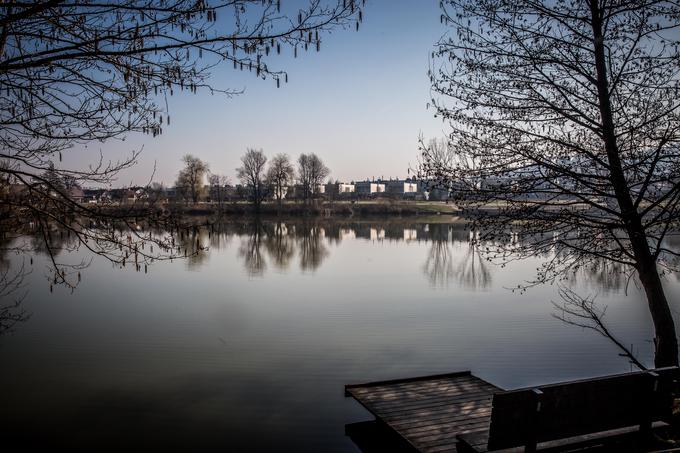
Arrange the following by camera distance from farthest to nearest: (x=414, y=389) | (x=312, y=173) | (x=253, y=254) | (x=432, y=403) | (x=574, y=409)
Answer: (x=312, y=173) < (x=253, y=254) < (x=414, y=389) < (x=432, y=403) < (x=574, y=409)

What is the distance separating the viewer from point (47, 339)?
14.0 m

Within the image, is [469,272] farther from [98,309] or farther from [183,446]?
[183,446]

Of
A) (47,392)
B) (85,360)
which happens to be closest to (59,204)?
(47,392)

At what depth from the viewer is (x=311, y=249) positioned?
3659cm

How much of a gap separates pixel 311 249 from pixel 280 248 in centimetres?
239

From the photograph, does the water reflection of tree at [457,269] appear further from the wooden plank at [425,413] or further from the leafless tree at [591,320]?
the wooden plank at [425,413]

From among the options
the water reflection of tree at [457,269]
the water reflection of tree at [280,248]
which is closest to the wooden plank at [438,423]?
the water reflection of tree at [457,269]

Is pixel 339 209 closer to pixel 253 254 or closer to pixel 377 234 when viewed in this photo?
pixel 377 234

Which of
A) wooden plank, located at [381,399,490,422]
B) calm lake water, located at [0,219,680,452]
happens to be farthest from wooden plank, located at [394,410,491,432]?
calm lake water, located at [0,219,680,452]

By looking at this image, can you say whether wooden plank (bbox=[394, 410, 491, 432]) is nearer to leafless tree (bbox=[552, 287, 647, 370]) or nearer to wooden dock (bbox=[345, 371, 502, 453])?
wooden dock (bbox=[345, 371, 502, 453])

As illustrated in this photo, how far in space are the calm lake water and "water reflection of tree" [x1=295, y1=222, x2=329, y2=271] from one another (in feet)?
11.9

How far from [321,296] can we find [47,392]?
11.2 meters

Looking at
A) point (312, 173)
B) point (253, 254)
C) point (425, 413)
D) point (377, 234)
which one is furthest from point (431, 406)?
point (312, 173)

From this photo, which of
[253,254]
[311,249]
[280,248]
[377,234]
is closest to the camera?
[253,254]
